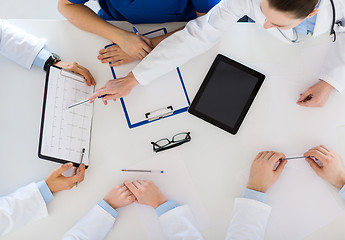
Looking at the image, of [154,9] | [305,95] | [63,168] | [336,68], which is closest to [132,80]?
[154,9]

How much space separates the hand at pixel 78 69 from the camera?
1122 millimetres

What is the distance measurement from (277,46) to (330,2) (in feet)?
0.74

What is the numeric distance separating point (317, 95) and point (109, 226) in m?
0.84

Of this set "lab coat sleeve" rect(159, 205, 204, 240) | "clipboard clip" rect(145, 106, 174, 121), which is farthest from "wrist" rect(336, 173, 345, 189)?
"clipboard clip" rect(145, 106, 174, 121)

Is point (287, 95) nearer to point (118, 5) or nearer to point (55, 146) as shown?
point (118, 5)

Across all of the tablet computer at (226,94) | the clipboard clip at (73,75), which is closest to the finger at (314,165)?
the tablet computer at (226,94)

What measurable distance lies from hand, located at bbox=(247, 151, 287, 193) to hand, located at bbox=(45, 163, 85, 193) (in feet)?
1.91

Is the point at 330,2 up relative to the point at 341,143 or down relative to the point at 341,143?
up

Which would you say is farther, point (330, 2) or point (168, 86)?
point (168, 86)

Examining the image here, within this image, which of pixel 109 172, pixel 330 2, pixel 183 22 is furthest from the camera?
pixel 183 22

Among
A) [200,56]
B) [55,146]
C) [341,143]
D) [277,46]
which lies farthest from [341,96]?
[55,146]

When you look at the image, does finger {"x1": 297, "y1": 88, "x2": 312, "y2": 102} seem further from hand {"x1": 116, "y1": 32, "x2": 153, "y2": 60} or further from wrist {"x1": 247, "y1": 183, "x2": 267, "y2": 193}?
hand {"x1": 116, "y1": 32, "x2": 153, "y2": 60}

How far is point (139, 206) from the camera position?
1098 millimetres

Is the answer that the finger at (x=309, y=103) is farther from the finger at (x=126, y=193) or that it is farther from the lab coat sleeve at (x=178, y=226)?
the finger at (x=126, y=193)
